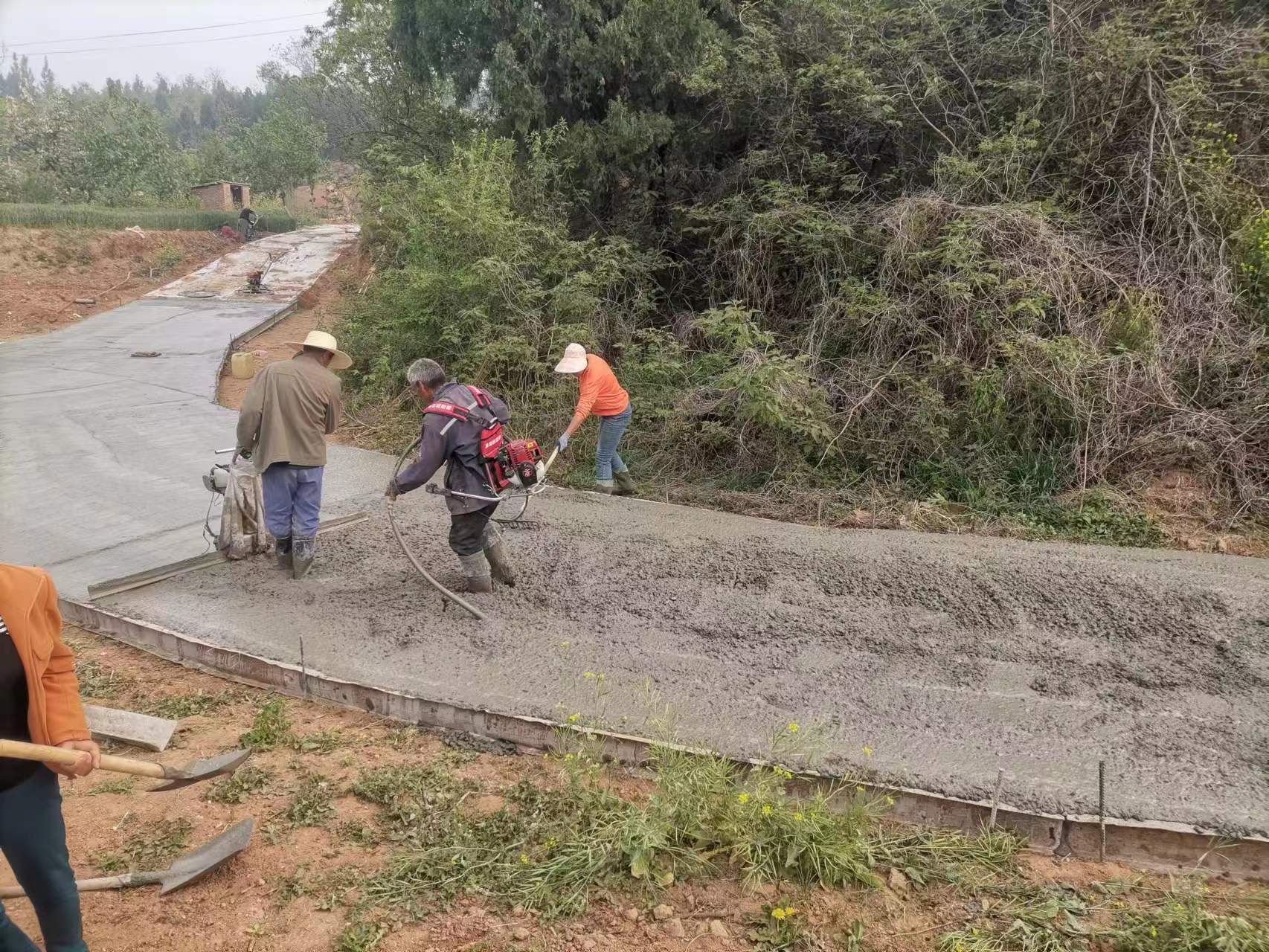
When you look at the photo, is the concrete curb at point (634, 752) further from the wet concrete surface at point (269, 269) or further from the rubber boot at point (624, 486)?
the wet concrete surface at point (269, 269)

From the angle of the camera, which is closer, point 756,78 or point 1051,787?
point 1051,787

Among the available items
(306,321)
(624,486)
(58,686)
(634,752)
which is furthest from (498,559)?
(306,321)

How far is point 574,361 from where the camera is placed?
6.88 meters

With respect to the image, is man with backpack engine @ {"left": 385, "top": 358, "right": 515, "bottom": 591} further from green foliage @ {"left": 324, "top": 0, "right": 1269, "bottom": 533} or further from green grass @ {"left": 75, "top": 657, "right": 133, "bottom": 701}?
green foliage @ {"left": 324, "top": 0, "right": 1269, "bottom": 533}

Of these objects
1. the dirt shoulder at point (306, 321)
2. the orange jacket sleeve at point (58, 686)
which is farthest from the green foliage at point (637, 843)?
the dirt shoulder at point (306, 321)

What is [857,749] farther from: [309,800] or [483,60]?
[483,60]

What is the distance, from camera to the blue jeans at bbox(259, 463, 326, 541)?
5.55 metres

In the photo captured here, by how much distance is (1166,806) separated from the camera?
10.9ft

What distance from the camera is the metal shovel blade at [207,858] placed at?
3010mm

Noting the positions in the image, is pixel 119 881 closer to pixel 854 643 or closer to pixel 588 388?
pixel 854 643

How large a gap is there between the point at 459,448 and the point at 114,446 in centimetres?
661

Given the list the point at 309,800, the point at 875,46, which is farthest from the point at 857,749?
the point at 875,46

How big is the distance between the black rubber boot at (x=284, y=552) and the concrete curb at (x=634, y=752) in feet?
3.17

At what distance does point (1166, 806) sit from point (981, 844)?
2.65 ft
